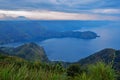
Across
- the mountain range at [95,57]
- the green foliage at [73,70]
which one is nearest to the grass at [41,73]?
the mountain range at [95,57]

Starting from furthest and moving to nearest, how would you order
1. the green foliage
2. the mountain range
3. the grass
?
the green foliage
the mountain range
the grass

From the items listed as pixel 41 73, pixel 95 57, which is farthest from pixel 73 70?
pixel 95 57

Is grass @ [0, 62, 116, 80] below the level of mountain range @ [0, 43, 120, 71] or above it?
below

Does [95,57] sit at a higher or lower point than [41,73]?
higher

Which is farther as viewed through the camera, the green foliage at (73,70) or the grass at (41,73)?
the green foliage at (73,70)

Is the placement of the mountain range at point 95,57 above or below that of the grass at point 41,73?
above

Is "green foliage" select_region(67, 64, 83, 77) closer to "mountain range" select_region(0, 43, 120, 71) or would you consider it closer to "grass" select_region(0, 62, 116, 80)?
"mountain range" select_region(0, 43, 120, 71)

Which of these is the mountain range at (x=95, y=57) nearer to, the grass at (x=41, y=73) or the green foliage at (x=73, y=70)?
the grass at (x=41, y=73)

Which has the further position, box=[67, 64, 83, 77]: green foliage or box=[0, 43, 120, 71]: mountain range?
box=[67, 64, 83, 77]: green foliage

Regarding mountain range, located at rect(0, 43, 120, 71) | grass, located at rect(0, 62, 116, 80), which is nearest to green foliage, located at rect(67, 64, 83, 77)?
mountain range, located at rect(0, 43, 120, 71)

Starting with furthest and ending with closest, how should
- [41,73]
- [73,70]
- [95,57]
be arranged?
1. [95,57]
2. [73,70]
3. [41,73]

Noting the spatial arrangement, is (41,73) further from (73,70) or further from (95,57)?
(95,57)
